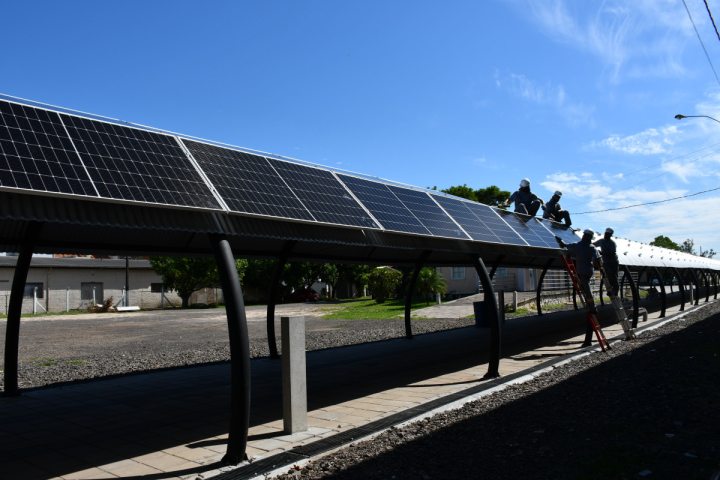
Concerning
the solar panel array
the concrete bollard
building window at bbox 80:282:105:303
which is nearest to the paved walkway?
the concrete bollard

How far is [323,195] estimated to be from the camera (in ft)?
27.2

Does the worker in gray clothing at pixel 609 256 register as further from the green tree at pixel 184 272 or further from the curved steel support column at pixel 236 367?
the green tree at pixel 184 272

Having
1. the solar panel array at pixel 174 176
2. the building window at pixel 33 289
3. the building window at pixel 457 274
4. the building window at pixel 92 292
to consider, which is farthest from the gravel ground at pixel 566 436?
the building window at pixel 92 292

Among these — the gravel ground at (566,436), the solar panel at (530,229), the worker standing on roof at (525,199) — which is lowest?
the gravel ground at (566,436)

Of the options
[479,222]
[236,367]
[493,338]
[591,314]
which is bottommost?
[493,338]

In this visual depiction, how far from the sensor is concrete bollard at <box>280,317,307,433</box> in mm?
6332

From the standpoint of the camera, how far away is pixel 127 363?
13.3 meters

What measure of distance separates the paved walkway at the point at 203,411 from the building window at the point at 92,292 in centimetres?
4107

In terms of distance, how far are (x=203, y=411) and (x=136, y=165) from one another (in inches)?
144

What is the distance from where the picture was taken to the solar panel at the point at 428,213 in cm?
976

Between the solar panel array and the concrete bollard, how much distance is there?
130 centimetres

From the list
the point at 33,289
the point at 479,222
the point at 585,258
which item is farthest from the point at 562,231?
the point at 33,289

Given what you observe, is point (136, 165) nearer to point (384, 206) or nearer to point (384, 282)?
point (384, 206)

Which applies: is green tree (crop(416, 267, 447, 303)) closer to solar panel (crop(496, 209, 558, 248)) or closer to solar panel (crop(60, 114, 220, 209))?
solar panel (crop(496, 209, 558, 248))
